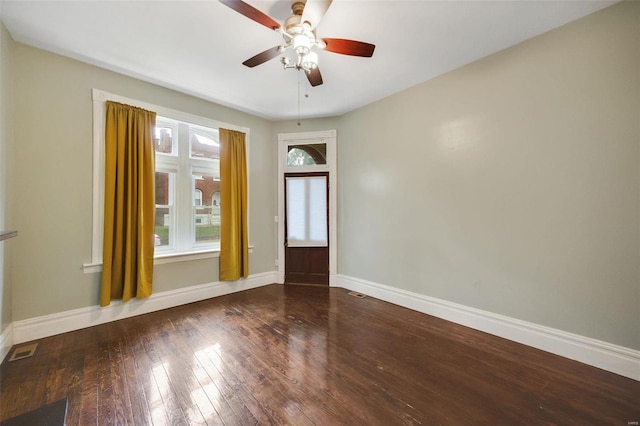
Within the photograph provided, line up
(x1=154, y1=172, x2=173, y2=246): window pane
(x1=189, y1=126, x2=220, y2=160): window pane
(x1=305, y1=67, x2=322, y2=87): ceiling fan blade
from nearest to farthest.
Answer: (x1=305, y1=67, x2=322, y2=87): ceiling fan blade < (x1=154, y1=172, x2=173, y2=246): window pane < (x1=189, y1=126, x2=220, y2=160): window pane

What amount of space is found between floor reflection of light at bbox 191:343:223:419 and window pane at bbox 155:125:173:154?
2.75 meters

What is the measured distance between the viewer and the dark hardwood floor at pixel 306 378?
1583mm

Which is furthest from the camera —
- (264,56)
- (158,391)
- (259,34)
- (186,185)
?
(186,185)

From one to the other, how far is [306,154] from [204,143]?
66.9 inches

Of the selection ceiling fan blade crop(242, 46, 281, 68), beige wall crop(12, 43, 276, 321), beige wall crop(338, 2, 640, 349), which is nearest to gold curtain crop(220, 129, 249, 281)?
beige wall crop(12, 43, 276, 321)

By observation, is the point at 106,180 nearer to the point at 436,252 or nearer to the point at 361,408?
the point at 361,408

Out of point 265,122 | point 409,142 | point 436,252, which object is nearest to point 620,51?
point 409,142

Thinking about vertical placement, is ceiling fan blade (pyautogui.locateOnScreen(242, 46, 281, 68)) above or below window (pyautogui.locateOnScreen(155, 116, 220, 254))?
above

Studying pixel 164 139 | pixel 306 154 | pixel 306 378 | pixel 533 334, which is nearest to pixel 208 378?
pixel 306 378

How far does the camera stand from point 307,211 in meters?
4.42

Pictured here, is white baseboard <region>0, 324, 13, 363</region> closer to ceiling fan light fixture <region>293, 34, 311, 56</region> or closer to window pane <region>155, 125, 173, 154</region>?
window pane <region>155, 125, 173, 154</region>

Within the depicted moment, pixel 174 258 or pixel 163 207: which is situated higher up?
pixel 163 207

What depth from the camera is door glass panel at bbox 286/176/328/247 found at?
171 inches

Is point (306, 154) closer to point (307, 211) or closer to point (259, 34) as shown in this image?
point (307, 211)
